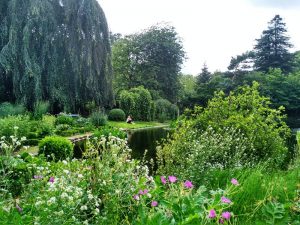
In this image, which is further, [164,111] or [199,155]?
[164,111]

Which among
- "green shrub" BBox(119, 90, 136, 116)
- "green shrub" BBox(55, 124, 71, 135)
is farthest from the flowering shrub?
"green shrub" BBox(119, 90, 136, 116)

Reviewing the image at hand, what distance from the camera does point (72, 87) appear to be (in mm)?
17969

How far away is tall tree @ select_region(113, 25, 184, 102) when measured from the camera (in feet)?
125

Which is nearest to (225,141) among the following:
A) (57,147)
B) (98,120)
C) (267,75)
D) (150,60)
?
(57,147)

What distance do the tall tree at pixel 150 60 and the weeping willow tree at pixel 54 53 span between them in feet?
63.3

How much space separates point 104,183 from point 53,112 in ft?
58.3

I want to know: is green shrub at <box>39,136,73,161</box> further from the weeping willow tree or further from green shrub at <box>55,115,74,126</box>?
the weeping willow tree

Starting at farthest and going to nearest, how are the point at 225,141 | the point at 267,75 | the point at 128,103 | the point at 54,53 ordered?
the point at 267,75 < the point at 128,103 < the point at 54,53 < the point at 225,141

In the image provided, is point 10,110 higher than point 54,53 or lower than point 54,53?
lower

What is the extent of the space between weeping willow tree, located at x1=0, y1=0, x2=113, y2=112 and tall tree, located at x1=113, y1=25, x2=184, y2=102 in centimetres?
1929

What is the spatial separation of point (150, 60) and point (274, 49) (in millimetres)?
14110

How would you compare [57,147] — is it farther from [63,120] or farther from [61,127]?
[63,120]

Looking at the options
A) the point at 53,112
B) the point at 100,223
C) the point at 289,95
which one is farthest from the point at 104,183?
the point at 289,95

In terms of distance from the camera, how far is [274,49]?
3697 cm
